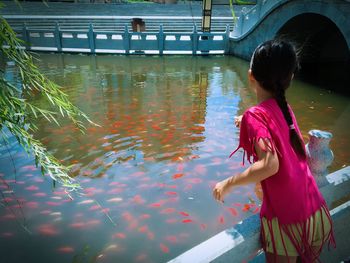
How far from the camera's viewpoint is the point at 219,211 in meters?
3.88

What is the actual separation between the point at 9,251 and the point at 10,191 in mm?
1175

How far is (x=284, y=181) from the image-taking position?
4.79 ft

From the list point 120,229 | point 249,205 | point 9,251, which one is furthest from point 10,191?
point 249,205

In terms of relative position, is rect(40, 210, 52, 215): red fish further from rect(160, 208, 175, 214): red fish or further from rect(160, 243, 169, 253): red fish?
rect(160, 243, 169, 253): red fish

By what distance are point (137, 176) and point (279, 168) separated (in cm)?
340

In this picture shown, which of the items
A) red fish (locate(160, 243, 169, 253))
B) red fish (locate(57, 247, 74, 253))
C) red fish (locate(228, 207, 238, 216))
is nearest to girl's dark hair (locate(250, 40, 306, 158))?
red fish (locate(160, 243, 169, 253))

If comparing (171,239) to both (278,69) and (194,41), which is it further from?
(194,41)

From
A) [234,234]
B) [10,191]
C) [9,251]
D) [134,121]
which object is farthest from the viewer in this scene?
[134,121]

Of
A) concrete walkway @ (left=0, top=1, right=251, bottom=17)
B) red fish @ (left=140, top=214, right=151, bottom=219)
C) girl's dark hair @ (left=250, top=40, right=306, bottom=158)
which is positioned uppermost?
concrete walkway @ (left=0, top=1, right=251, bottom=17)

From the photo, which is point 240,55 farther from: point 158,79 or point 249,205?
point 249,205

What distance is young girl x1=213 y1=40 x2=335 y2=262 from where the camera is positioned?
1.40 metres

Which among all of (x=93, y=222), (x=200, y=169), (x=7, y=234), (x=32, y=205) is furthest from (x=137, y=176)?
(x=7, y=234)

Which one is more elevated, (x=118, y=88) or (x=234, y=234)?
(x=234, y=234)

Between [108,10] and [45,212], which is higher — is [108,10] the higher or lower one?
the higher one
